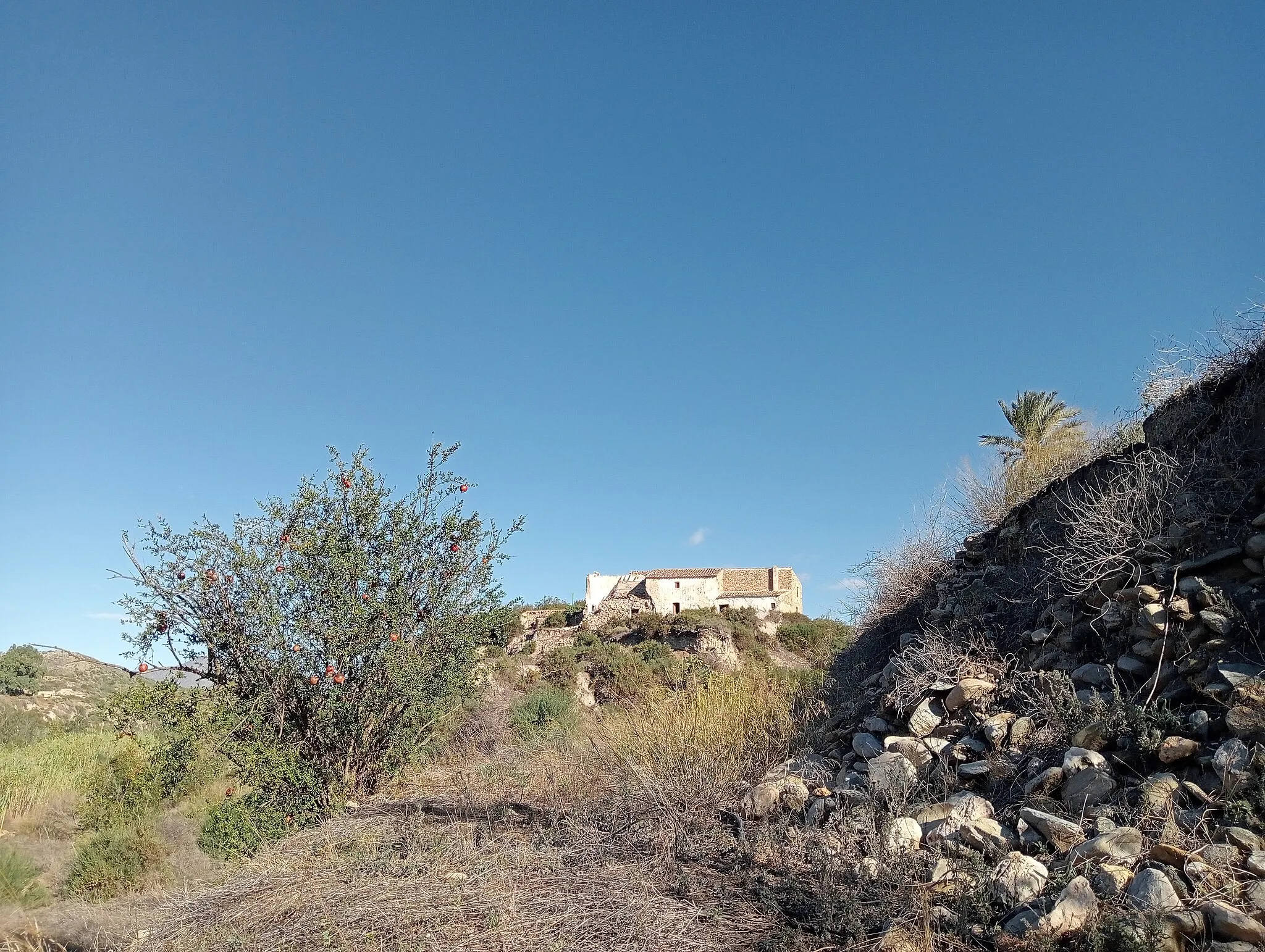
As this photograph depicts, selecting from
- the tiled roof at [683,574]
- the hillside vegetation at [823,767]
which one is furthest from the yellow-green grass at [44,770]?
the tiled roof at [683,574]

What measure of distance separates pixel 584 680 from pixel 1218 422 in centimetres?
1796

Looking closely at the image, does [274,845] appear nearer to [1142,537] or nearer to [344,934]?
[344,934]

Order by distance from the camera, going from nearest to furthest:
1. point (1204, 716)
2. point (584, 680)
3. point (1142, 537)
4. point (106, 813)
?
point (1204, 716) → point (1142, 537) → point (106, 813) → point (584, 680)

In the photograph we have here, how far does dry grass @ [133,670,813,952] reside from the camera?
13.9ft

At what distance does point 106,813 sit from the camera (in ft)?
31.6

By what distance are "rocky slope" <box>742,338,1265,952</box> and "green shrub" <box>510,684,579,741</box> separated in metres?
6.01

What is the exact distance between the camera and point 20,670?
2275cm

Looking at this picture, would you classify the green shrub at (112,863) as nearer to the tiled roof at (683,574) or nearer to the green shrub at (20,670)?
the green shrub at (20,670)

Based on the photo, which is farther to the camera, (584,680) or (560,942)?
(584,680)

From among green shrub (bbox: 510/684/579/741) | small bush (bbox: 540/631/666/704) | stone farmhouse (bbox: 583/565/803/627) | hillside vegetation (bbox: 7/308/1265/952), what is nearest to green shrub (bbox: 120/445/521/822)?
hillside vegetation (bbox: 7/308/1265/952)

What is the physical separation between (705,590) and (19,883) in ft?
113

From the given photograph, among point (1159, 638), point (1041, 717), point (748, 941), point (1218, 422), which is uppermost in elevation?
point (1218, 422)

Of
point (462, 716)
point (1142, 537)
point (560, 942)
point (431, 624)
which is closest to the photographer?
point (560, 942)

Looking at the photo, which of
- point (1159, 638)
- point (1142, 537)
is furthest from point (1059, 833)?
point (1142, 537)
